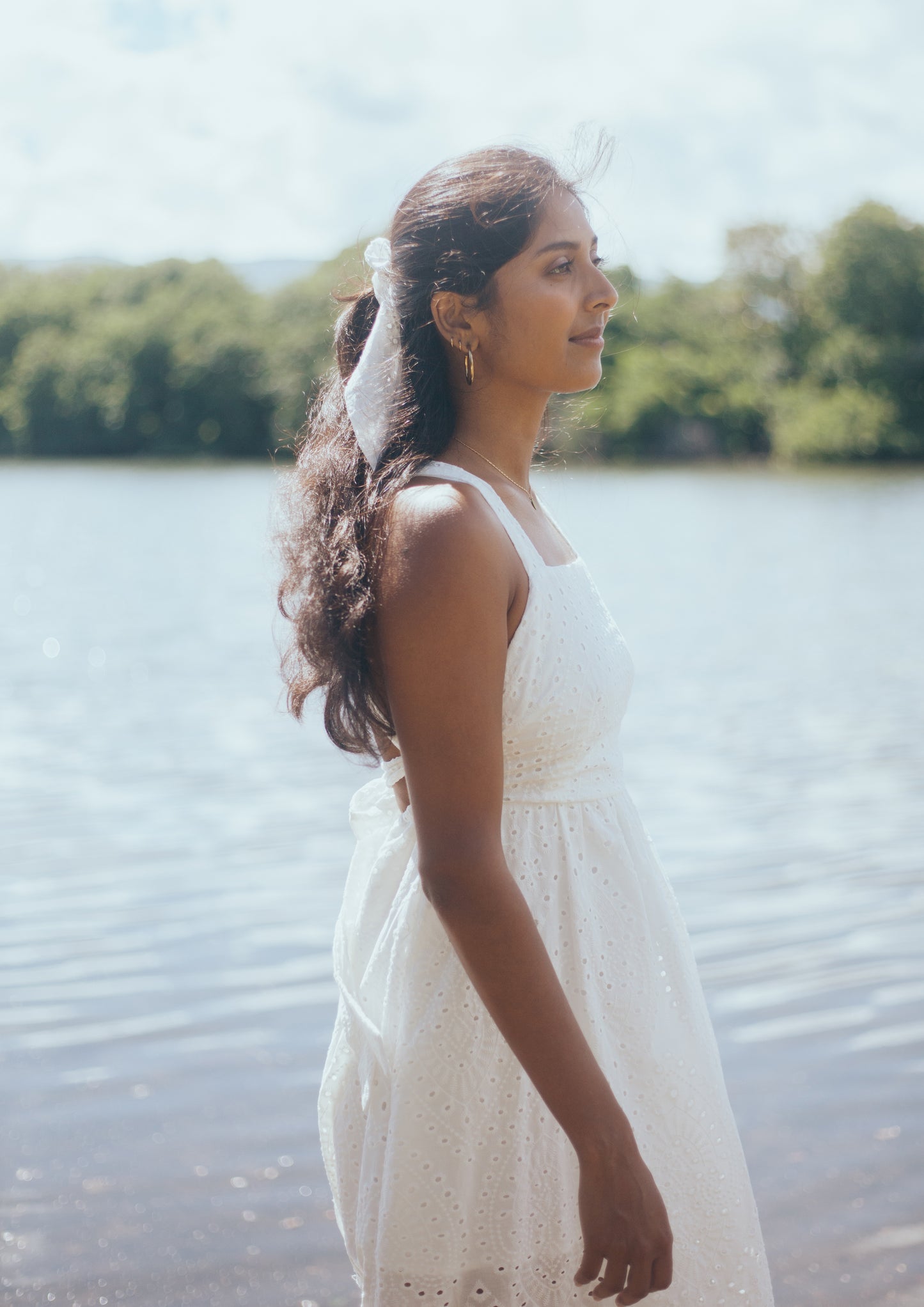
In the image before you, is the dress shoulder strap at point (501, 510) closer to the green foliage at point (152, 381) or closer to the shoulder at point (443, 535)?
the shoulder at point (443, 535)

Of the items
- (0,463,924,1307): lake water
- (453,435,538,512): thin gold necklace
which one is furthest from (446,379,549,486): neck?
(0,463,924,1307): lake water

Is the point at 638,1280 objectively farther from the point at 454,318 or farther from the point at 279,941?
the point at 279,941

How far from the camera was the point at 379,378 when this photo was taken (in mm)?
1819

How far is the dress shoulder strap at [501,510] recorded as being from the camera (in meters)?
1.66

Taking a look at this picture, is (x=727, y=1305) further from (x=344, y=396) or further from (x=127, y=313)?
(x=127, y=313)

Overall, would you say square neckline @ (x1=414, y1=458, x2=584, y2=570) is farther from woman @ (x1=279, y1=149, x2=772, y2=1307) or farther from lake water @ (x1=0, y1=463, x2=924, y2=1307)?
lake water @ (x1=0, y1=463, x2=924, y2=1307)

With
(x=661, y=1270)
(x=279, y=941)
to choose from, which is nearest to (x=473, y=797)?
(x=661, y=1270)

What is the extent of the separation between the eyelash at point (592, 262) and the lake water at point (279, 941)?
65cm

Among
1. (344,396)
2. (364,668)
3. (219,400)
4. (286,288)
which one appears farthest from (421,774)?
(286,288)

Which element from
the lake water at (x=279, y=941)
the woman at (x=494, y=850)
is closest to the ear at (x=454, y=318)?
the woman at (x=494, y=850)

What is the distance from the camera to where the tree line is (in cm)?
5619

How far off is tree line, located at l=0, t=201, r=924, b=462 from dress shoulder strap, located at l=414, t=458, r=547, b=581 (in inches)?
1909

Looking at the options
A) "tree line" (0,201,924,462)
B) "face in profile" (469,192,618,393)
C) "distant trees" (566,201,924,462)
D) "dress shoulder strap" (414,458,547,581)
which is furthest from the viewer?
"tree line" (0,201,924,462)

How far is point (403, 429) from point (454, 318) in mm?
157
